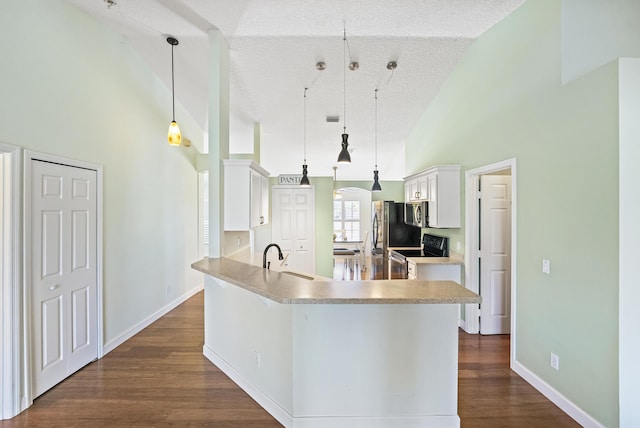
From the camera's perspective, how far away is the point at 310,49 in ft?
10.7

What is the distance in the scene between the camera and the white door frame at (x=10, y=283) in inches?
79.5


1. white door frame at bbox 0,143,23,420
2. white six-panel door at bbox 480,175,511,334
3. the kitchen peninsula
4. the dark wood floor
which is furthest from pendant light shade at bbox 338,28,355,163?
white door frame at bbox 0,143,23,420

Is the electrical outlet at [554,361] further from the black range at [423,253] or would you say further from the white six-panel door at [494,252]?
the black range at [423,253]

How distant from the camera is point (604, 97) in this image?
1810mm

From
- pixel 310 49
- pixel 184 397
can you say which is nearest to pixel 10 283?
pixel 184 397

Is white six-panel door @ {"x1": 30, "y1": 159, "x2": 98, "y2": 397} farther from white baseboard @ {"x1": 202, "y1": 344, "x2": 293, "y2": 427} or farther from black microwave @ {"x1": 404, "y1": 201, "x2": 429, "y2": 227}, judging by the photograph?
black microwave @ {"x1": 404, "y1": 201, "x2": 429, "y2": 227}

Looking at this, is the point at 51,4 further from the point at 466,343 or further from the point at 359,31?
the point at 466,343

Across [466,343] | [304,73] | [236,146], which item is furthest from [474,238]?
[236,146]

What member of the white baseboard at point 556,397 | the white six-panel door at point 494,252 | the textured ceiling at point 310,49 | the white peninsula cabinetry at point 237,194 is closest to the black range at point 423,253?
the white six-panel door at point 494,252

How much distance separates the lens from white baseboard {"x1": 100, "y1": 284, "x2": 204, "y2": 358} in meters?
3.00

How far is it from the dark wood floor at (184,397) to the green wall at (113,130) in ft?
2.11

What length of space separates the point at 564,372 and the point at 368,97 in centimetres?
396

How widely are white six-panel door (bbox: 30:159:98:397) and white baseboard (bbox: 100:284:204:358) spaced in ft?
0.61

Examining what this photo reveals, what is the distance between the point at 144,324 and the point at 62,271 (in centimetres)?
147
